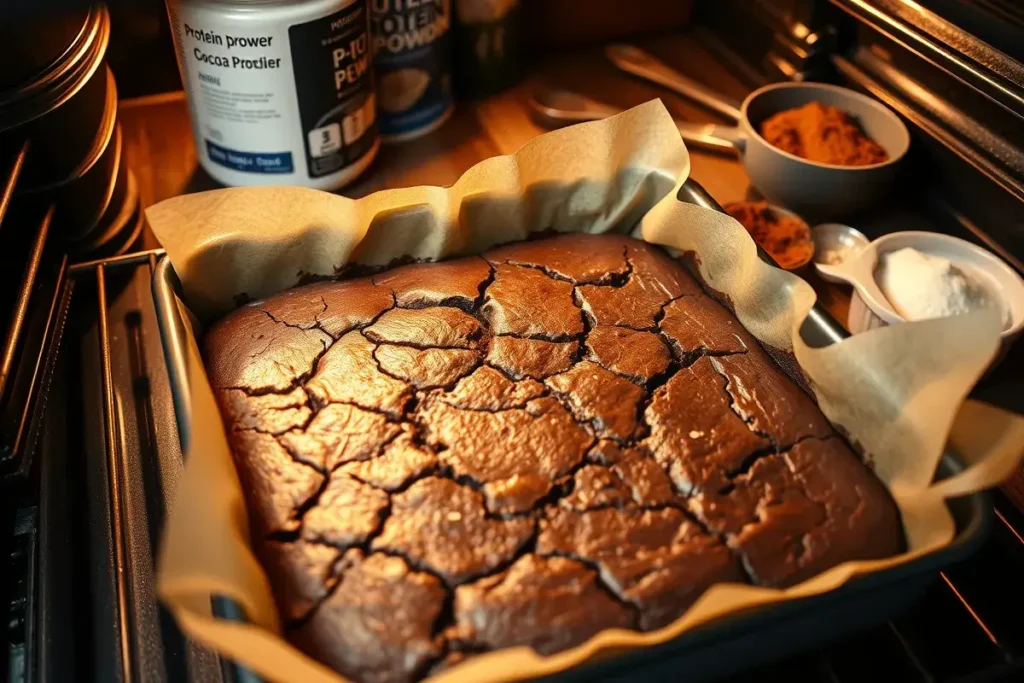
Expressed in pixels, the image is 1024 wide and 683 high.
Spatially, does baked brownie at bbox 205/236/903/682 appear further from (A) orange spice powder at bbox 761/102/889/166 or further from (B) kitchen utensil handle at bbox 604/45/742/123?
(B) kitchen utensil handle at bbox 604/45/742/123

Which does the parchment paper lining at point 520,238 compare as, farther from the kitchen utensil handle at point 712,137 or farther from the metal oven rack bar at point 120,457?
the kitchen utensil handle at point 712,137

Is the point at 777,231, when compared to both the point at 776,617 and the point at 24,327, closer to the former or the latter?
the point at 776,617

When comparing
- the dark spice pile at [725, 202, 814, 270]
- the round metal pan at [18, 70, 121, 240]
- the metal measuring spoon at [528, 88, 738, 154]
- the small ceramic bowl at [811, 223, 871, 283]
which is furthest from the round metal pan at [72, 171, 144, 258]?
the small ceramic bowl at [811, 223, 871, 283]

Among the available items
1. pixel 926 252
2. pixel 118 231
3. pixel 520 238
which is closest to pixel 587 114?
pixel 520 238

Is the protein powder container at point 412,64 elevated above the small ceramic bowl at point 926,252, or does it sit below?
above

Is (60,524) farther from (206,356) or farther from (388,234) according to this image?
(388,234)

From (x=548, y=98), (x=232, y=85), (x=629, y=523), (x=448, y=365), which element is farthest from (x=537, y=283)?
(x=548, y=98)

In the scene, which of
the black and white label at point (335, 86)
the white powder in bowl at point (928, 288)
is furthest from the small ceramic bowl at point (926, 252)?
the black and white label at point (335, 86)
